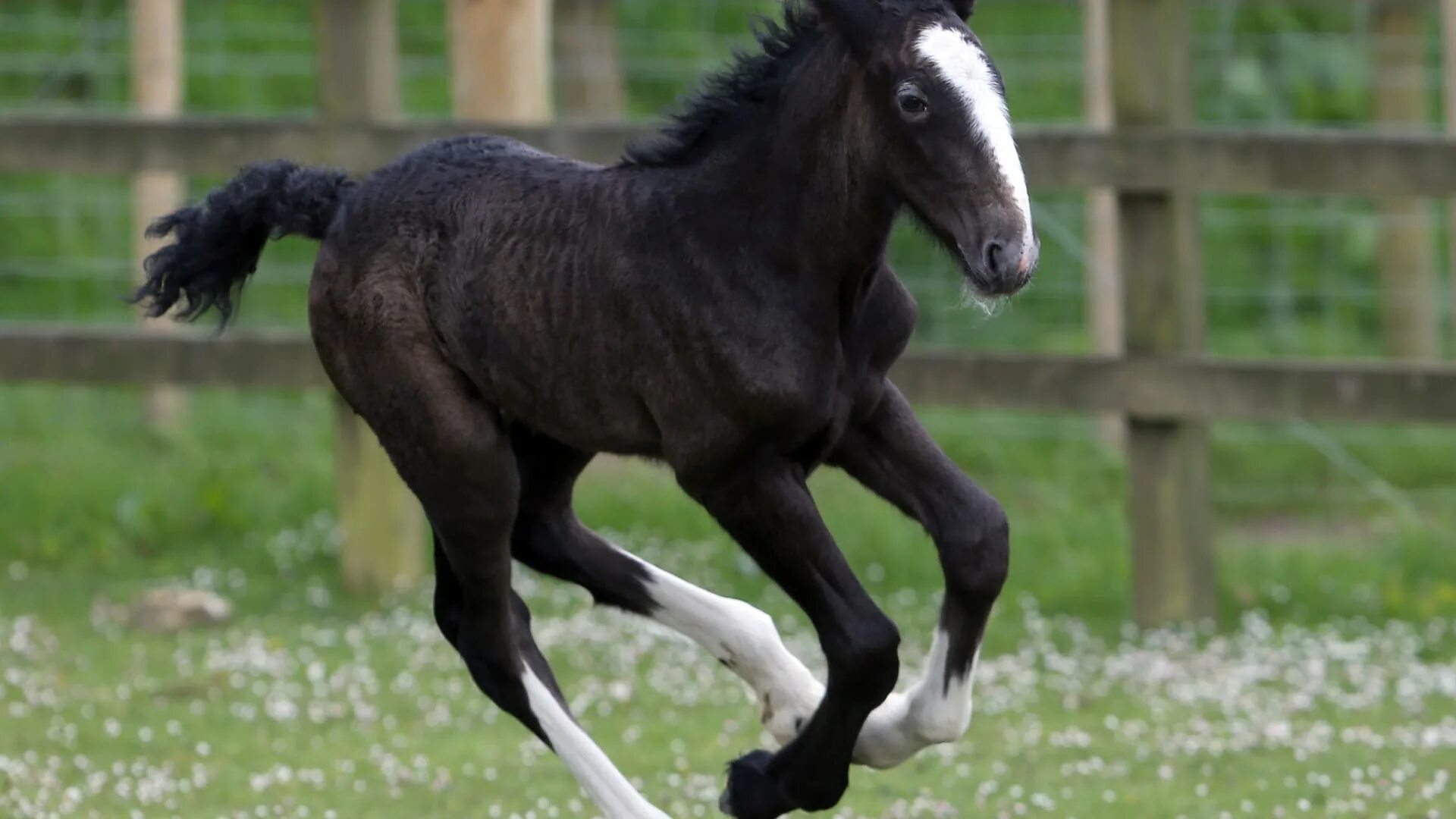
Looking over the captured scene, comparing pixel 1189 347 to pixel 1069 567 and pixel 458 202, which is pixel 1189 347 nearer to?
pixel 1069 567

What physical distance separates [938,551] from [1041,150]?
10.9 ft

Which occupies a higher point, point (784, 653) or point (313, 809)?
point (784, 653)

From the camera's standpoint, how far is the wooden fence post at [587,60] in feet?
34.2

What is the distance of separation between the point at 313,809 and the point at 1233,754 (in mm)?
2450

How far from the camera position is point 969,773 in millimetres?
5559

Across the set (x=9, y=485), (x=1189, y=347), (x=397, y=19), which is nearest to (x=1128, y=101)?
(x=1189, y=347)

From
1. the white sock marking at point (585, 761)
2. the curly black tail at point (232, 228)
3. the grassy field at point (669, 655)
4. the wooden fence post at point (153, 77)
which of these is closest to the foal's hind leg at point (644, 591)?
the white sock marking at point (585, 761)

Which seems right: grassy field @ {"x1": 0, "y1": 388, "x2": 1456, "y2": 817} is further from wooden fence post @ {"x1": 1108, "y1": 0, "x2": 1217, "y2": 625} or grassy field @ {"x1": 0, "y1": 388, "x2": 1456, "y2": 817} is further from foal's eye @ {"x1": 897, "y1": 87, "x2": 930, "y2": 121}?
foal's eye @ {"x1": 897, "y1": 87, "x2": 930, "y2": 121}

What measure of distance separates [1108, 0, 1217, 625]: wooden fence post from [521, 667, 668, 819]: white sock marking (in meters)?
3.32

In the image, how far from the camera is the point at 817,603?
154 inches

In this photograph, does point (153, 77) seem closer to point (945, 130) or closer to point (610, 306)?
point (610, 306)

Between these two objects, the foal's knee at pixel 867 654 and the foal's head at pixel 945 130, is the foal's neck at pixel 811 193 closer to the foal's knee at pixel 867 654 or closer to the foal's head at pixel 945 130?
the foal's head at pixel 945 130

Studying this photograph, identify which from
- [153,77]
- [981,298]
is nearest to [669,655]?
[981,298]

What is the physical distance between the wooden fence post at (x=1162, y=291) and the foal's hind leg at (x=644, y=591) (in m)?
3.03
